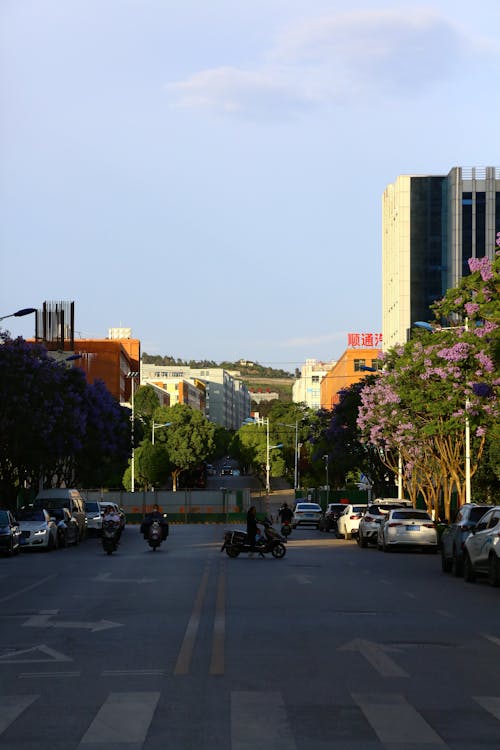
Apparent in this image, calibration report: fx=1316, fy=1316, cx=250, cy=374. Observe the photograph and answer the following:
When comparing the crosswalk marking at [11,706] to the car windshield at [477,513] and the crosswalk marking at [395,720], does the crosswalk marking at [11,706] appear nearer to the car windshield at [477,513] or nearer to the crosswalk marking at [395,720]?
the crosswalk marking at [395,720]

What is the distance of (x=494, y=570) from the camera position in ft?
86.9

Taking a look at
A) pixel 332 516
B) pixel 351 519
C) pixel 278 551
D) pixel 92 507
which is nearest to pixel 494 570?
pixel 278 551

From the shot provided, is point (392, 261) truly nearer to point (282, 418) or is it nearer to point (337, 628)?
point (282, 418)

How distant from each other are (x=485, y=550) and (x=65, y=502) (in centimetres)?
2918

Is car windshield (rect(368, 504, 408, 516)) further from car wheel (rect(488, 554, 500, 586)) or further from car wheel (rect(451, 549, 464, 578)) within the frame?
car wheel (rect(488, 554, 500, 586))

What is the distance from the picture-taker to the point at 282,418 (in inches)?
7200

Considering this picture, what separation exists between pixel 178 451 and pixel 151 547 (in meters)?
110

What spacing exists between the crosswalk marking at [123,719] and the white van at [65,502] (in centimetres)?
4188

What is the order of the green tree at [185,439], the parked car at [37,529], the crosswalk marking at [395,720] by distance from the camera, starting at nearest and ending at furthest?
the crosswalk marking at [395,720]
the parked car at [37,529]
the green tree at [185,439]

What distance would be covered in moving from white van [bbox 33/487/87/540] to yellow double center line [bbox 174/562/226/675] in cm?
2954

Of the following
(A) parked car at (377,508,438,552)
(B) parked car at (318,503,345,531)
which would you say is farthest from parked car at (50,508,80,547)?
(B) parked car at (318,503,345,531)

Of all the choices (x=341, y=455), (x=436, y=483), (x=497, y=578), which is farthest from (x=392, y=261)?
(x=497, y=578)

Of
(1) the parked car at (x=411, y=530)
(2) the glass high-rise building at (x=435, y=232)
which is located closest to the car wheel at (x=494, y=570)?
(1) the parked car at (x=411, y=530)

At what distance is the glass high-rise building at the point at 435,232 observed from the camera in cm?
11812
